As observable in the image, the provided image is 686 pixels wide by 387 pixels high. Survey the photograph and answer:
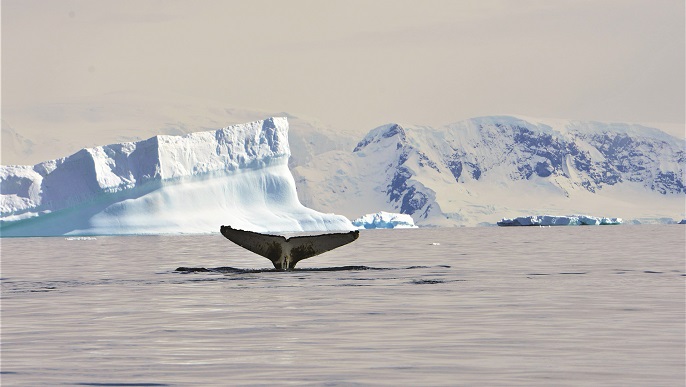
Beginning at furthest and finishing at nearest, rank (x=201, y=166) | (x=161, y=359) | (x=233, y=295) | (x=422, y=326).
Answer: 1. (x=201, y=166)
2. (x=233, y=295)
3. (x=422, y=326)
4. (x=161, y=359)

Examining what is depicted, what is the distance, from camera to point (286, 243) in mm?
23500

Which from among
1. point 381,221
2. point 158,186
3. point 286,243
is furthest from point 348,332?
point 381,221

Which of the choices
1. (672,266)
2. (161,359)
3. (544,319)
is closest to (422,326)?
(544,319)

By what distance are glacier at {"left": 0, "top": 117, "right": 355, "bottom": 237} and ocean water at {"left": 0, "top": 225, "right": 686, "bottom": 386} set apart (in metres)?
62.5

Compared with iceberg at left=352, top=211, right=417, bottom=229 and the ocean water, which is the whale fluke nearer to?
the ocean water

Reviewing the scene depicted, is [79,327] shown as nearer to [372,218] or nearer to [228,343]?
[228,343]

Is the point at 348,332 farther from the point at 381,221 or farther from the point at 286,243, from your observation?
the point at 381,221

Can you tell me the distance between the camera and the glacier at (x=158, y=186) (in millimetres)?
83938

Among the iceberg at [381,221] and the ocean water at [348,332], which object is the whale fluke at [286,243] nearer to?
the ocean water at [348,332]

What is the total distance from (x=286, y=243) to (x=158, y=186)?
64771mm

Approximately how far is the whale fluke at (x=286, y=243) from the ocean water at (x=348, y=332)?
68 cm

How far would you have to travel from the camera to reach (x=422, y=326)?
12.9 metres

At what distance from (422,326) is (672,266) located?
54.3 ft

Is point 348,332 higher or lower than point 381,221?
higher
